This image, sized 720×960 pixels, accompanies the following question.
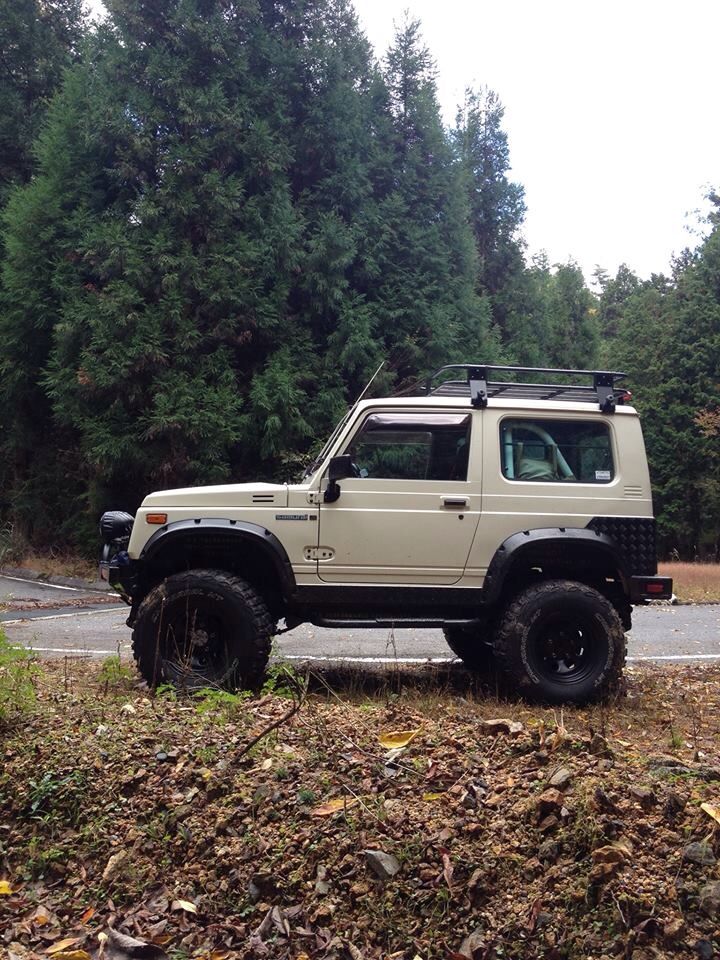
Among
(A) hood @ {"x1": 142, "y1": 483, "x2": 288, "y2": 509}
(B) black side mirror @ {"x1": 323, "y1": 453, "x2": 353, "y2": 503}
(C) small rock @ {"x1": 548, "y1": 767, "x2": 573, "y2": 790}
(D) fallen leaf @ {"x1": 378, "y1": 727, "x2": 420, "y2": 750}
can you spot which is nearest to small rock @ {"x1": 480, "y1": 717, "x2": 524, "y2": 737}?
(D) fallen leaf @ {"x1": 378, "y1": 727, "x2": 420, "y2": 750}

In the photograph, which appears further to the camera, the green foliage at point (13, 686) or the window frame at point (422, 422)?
the window frame at point (422, 422)

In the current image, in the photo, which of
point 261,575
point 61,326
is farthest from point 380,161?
point 261,575

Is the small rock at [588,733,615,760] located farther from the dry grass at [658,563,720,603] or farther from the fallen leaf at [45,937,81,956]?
the dry grass at [658,563,720,603]

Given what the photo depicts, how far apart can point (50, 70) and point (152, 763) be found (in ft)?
74.3

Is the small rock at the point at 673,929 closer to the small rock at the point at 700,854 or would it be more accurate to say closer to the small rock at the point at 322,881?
the small rock at the point at 700,854

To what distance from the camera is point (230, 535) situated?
6.18 meters

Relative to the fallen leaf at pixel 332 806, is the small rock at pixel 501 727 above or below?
above

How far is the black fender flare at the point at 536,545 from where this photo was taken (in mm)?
6109

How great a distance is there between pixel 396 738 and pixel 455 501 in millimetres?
2198

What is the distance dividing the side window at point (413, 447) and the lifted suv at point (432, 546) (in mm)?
10

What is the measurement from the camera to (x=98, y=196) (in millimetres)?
17844

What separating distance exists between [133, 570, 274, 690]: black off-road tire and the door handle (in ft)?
4.74

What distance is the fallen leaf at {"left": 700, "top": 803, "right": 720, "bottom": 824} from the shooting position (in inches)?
134

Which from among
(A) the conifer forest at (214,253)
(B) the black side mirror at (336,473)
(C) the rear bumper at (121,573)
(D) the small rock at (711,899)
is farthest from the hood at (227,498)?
(A) the conifer forest at (214,253)
